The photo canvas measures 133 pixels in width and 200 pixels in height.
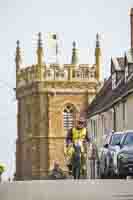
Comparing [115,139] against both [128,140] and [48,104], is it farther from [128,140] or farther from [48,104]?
[48,104]

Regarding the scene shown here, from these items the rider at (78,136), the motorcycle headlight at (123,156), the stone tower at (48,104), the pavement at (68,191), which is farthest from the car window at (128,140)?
the stone tower at (48,104)

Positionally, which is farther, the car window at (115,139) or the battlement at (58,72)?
the battlement at (58,72)

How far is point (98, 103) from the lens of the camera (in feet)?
272

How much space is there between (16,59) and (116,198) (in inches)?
3972

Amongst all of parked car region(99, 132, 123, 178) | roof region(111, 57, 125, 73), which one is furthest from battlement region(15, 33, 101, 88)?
parked car region(99, 132, 123, 178)

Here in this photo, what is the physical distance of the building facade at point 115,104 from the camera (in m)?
61.5

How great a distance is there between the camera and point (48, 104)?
112 meters

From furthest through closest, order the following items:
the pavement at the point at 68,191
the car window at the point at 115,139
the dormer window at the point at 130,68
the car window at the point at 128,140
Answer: the dormer window at the point at 130,68 → the car window at the point at 115,139 → the car window at the point at 128,140 → the pavement at the point at 68,191

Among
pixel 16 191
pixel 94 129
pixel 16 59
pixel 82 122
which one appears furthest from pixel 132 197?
pixel 16 59

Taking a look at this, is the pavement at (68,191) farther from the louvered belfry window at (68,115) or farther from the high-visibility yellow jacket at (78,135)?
the louvered belfry window at (68,115)

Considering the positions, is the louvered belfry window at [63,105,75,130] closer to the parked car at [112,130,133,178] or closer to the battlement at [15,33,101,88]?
the battlement at [15,33,101,88]

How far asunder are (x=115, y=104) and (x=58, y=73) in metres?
47.1

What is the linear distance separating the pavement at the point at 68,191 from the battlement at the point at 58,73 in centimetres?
8481

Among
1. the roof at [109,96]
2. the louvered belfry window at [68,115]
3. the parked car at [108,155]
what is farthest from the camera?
the louvered belfry window at [68,115]
